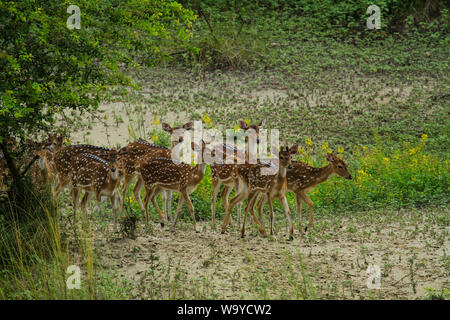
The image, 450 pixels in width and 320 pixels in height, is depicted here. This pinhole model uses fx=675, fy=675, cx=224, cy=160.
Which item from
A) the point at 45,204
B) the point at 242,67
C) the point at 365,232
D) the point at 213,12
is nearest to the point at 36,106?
the point at 45,204

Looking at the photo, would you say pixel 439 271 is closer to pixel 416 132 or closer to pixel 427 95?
pixel 416 132

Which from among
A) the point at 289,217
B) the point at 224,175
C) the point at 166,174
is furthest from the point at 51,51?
the point at 289,217

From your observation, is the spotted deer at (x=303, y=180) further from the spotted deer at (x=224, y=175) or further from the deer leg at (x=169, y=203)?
the deer leg at (x=169, y=203)

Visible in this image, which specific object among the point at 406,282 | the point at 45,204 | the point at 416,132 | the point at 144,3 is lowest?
the point at 406,282

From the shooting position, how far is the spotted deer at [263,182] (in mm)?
9594

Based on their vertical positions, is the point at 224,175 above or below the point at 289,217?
above

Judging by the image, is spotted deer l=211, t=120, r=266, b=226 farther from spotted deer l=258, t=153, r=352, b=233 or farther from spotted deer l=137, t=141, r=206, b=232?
spotted deer l=258, t=153, r=352, b=233

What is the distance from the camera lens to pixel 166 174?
10047 mm

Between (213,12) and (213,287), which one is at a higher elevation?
(213,12)

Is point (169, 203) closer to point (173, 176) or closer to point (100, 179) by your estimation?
point (173, 176)

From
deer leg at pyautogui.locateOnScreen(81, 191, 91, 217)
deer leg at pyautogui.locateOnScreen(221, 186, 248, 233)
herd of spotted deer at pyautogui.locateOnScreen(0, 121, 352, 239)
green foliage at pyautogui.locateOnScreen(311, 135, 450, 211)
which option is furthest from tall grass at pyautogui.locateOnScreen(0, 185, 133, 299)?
green foliage at pyautogui.locateOnScreen(311, 135, 450, 211)

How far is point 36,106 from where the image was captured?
9.41 metres

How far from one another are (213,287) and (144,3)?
4.51 meters

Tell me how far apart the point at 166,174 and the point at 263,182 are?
4.84 feet
